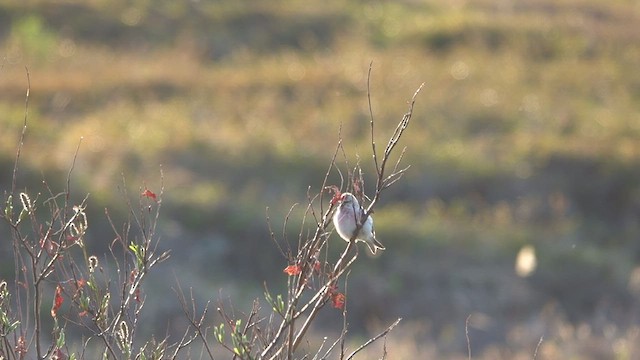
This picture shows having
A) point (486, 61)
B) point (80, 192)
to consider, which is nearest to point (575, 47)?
point (486, 61)

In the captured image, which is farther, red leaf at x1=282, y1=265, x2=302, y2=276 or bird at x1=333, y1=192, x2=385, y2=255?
bird at x1=333, y1=192, x2=385, y2=255

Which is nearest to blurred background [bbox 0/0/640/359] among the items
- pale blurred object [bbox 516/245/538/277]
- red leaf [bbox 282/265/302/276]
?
pale blurred object [bbox 516/245/538/277]

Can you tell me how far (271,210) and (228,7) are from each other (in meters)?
8.60

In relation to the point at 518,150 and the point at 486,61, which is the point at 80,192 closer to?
the point at 518,150

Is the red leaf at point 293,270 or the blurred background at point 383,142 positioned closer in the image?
the red leaf at point 293,270

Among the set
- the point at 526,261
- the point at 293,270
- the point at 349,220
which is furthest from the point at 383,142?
the point at 293,270

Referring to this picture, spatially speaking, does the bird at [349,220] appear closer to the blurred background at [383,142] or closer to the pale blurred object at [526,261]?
the blurred background at [383,142]

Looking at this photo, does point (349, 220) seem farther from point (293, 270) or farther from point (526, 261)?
point (526, 261)

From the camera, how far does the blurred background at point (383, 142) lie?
39.0 feet

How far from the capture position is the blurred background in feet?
39.0

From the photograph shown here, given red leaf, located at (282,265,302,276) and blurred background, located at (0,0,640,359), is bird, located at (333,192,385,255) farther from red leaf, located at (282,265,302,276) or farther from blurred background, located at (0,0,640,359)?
blurred background, located at (0,0,640,359)

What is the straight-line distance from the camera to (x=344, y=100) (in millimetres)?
15812

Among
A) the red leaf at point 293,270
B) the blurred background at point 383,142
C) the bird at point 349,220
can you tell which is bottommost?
the blurred background at point 383,142

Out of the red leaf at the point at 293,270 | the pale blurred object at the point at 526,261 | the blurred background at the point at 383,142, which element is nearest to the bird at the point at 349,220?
the red leaf at the point at 293,270
